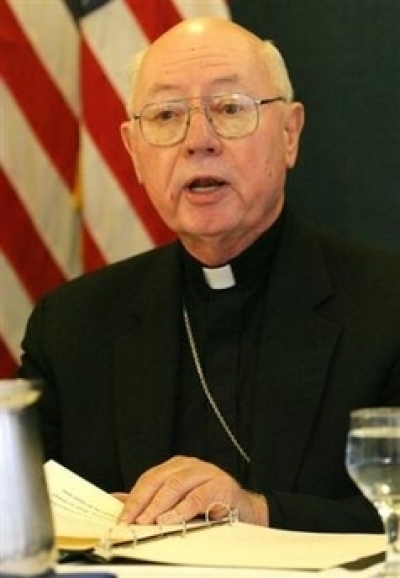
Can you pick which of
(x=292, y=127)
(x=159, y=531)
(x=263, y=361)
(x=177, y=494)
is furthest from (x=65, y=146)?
(x=159, y=531)

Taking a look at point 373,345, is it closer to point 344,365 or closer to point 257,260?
point 344,365

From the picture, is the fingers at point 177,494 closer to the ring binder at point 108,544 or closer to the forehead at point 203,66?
the ring binder at point 108,544

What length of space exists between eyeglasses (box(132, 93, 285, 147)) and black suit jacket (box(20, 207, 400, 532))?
221mm

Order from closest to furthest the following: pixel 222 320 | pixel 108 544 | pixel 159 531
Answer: pixel 108 544
pixel 159 531
pixel 222 320

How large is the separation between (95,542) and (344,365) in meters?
0.85

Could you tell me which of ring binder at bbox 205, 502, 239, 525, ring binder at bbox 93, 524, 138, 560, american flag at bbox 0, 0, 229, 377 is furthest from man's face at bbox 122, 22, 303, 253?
ring binder at bbox 93, 524, 138, 560

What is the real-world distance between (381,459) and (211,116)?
1.14 metres

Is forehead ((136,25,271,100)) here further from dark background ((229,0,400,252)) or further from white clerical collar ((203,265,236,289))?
dark background ((229,0,400,252))

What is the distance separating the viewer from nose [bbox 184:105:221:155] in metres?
2.38

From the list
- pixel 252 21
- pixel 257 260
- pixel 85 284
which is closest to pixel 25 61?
pixel 252 21

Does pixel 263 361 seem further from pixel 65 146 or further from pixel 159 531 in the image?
pixel 65 146

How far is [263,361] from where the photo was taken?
2391mm

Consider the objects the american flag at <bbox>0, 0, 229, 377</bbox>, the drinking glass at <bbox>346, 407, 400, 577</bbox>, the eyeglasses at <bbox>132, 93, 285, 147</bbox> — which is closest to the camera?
the drinking glass at <bbox>346, 407, 400, 577</bbox>

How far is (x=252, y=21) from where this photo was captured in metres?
3.27
